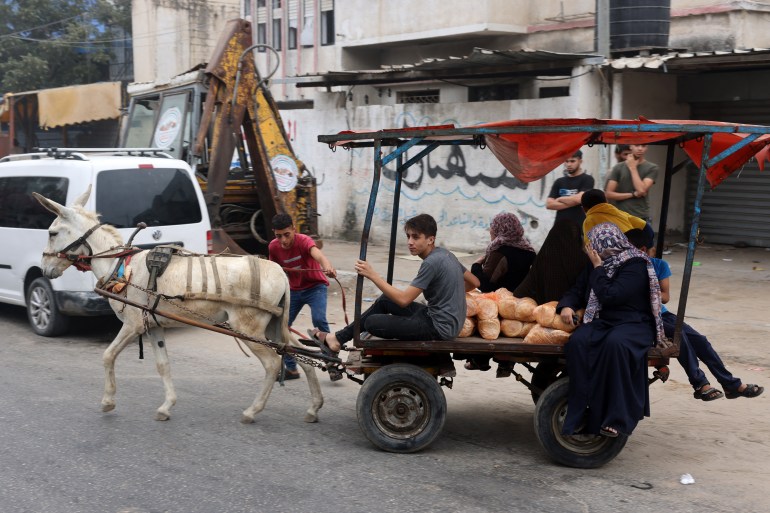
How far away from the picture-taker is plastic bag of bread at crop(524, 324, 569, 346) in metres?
5.67

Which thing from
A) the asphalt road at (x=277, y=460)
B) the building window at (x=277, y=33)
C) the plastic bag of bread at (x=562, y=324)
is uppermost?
the building window at (x=277, y=33)

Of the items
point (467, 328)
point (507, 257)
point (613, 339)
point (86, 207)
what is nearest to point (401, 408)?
point (467, 328)

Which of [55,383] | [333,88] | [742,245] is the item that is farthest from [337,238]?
[55,383]

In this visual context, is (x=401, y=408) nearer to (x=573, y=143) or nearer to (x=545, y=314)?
(x=545, y=314)

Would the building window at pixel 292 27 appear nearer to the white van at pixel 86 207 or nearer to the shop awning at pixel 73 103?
the shop awning at pixel 73 103

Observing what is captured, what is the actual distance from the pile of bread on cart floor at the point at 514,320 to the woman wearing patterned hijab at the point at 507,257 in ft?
2.20

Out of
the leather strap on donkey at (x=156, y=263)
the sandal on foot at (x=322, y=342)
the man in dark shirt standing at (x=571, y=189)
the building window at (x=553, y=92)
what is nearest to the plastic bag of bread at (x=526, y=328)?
the sandal on foot at (x=322, y=342)

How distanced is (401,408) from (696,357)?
6.31 feet

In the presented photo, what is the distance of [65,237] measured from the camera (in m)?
6.99

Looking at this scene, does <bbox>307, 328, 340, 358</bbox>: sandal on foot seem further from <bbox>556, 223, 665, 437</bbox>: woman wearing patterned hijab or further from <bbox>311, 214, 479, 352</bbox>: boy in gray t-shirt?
<bbox>556, 223, 665, 437</bbox>: woman wearing patterned hijab

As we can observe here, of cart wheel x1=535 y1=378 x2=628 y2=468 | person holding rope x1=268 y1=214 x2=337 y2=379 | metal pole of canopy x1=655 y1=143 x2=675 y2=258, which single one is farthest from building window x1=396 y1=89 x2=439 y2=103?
cart wheel x1=535 y1=378 x2=628 y2=468

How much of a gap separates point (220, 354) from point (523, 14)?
1084 cm

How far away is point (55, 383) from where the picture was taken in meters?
7.75

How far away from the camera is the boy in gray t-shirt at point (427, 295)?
226 inches
